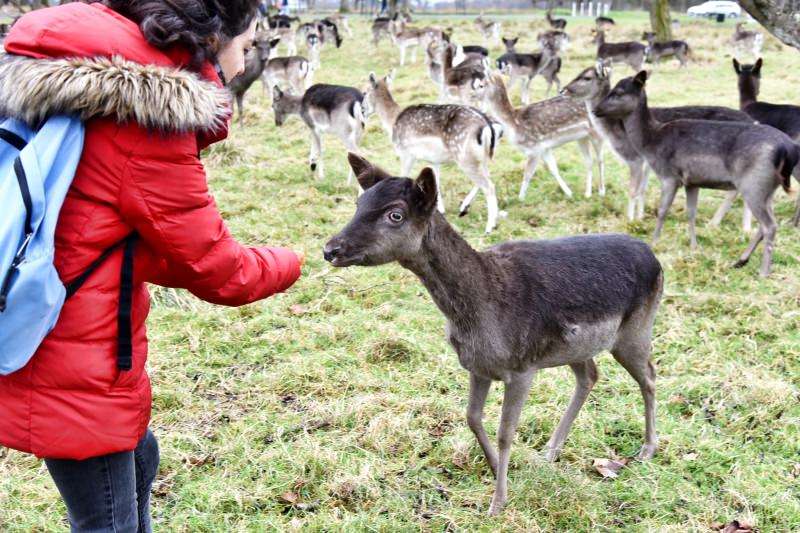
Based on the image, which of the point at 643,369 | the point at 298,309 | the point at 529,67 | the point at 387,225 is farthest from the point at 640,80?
the point at 529,67

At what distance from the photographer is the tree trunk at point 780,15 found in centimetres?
675

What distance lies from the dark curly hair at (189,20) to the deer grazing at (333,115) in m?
7.52

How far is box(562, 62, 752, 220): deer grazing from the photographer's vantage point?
7.94 meters

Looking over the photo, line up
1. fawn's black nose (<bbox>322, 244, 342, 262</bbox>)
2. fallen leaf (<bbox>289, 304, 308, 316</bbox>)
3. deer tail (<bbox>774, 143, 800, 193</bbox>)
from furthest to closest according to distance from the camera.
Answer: deer tail (<bbox>774, 143, 800, 193</bbox>) → fallen leaf (<bbox>289, 304, 308, 316</bbox>) → fawn's black nose (<bbox>322, 244, 342, 262</bbox>)

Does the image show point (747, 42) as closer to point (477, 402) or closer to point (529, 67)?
point (529, 67)

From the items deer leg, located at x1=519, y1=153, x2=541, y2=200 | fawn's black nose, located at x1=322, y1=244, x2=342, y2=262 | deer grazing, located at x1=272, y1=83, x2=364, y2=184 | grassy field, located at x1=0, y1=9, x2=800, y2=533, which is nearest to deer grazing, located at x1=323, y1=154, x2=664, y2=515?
fawn's black nose, located at x1=322, y1=244, x2=342, y2=262

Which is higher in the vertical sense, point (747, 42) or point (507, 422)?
point (507, 422)

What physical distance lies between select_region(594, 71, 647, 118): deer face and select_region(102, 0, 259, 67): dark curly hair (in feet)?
20.5

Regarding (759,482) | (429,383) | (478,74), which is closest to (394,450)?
(429,383)

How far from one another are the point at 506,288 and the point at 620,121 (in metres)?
5.40

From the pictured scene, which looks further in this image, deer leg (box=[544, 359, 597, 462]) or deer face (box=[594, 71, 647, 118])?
deer face (box=[594, 71, 647, 118])

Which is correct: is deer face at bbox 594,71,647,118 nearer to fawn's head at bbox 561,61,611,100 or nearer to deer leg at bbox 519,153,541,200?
fawn's head at bbox 561,61,611,100

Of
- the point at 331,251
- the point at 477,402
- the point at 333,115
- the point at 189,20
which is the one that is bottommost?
the point at 477,402

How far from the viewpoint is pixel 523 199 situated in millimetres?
8805
